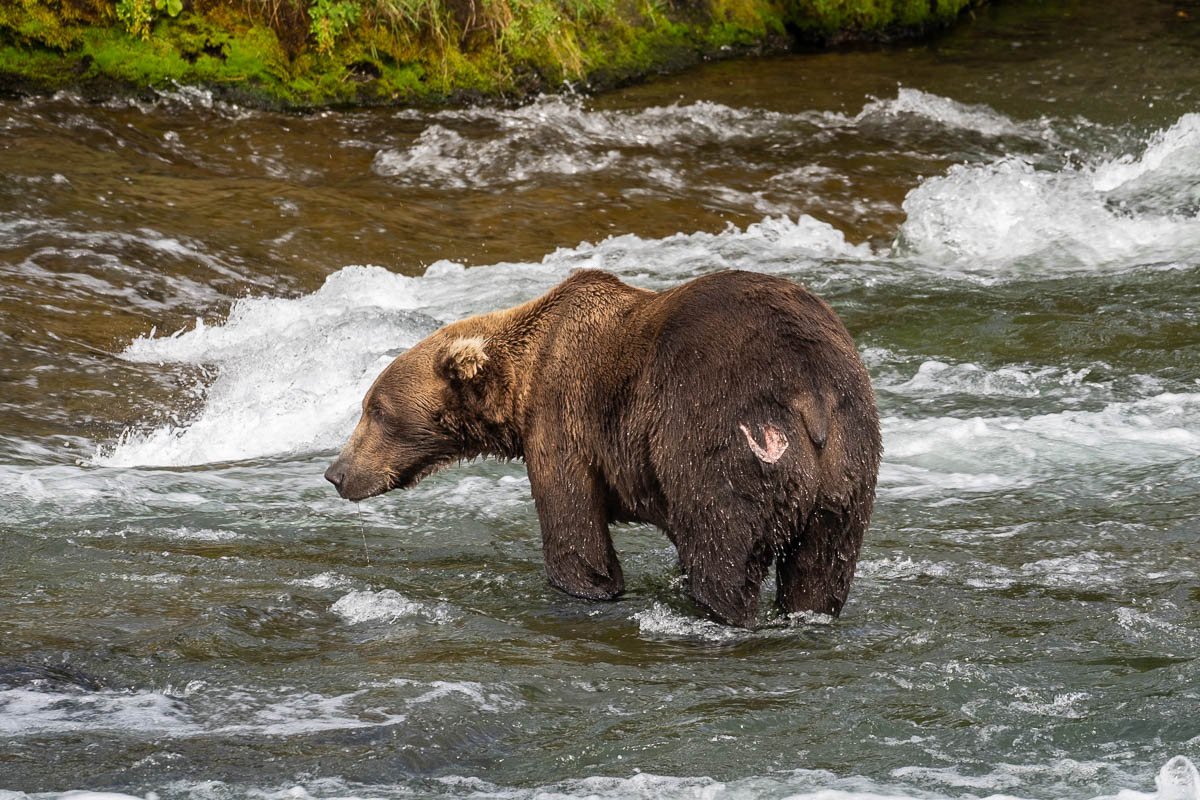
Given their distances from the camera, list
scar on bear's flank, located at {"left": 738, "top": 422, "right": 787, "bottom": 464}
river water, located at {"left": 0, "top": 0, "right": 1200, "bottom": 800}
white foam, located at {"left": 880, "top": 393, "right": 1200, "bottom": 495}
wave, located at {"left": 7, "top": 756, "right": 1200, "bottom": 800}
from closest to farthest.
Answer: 1. wave, located at {"left": 7, "top": 756, "right": 1200, "bottom": 800}
2. river water, located at {"left": 0, "top": 0, "right": 1200, "bottom": 800}
3. scar on bear's flank, located at {"left": 738, "top": 422, "right": 787, "bottom": 464}
4. white foam, located at {"left": 880, "top": 393, "right": 1200, "bottom": 495}

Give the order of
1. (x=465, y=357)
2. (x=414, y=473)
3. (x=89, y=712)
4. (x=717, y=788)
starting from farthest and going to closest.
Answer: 1. (x=414, y=473)
2. (x=465, y=357)
3. (x=89, y=712)
4. (x=717, y=788)

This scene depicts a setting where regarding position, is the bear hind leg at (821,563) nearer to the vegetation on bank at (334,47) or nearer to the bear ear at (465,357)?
the bear ear at (465,357)

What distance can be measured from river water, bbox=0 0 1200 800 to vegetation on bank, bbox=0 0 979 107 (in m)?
0.53

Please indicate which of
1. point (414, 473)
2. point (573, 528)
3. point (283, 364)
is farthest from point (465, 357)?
point (283, 364)

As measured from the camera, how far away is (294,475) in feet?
26.8

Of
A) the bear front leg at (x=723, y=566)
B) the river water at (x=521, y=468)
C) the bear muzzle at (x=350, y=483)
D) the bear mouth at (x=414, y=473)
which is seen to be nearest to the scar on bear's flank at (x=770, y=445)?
the bear front leg at (x=723, y=566)

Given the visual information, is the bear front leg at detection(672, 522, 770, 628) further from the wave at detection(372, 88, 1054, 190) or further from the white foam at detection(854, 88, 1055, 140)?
the white foam at detection(854, 88, 1055, 140)

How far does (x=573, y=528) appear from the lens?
6.13 m

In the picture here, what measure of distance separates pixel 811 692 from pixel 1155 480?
3362 mm

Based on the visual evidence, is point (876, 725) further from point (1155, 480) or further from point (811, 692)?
point (1155, 480)

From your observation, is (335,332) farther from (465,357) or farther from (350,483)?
(465,357)

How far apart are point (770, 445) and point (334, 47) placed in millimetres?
11360

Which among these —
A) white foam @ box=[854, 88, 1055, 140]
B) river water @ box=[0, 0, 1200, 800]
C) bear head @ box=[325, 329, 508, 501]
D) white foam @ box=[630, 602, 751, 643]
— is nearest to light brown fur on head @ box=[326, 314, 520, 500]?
bear head @ box=[325, 329, 508, 501]

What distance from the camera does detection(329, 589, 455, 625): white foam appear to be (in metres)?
5.90
